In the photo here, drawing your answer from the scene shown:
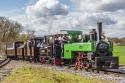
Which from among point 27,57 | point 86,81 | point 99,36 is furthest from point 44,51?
point 86,81

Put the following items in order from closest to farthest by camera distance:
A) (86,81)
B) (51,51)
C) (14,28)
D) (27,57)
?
(86,81) → (51,51) → (27,57) → (14,28)

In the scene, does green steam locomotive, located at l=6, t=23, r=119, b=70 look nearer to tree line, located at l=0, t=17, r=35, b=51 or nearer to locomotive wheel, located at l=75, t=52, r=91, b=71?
locomotive wheel, located at l=75, t=52, r=91, b=71

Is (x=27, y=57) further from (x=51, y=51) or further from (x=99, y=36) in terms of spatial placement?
(x=99, y=36)

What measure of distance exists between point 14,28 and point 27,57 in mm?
53889

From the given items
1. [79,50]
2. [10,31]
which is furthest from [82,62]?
[10,31]

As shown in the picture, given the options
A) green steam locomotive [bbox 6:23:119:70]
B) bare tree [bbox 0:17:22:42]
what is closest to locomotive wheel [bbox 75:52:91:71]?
green steam locomotive [bbox 6:23:119:70]

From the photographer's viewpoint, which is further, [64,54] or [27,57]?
[27,57]

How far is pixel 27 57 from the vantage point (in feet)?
131

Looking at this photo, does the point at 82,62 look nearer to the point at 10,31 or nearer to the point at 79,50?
the point at 79,50

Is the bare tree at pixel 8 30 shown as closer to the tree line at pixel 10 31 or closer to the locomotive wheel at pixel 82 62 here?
the tree line at pixel 10 31

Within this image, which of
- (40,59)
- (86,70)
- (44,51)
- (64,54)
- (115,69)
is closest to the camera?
(115,69)

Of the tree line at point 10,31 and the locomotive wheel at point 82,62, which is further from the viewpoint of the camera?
the tree line at point 10,31

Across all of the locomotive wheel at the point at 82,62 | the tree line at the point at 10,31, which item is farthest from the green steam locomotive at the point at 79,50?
the tree line at the point at 10,31

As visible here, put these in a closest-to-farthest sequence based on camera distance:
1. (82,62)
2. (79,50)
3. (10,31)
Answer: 1. (82,62)
2. (79,50)
3. (10,31)
